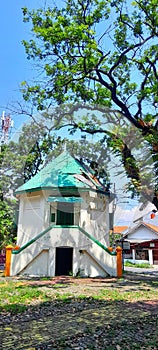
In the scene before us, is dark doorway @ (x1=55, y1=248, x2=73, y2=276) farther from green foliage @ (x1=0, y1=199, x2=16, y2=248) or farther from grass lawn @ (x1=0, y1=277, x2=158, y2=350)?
grass lawn @ (x1=0, y1=277, x2=158, y2=350)

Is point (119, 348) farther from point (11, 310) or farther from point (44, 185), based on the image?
point (44, 185)

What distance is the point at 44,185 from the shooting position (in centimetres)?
1246

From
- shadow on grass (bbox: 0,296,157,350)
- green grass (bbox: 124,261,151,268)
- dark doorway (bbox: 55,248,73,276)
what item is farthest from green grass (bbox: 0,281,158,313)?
green grass (bbox: 124,261,151,268)

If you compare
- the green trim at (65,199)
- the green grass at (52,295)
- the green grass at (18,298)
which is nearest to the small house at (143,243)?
the green trim at (65,199)

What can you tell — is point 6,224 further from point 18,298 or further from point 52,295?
point 18,298

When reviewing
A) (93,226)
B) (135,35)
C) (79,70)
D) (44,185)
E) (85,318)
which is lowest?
(85,318)

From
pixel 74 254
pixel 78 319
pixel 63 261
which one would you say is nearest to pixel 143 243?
pixel 63 261

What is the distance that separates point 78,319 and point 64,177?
847 centimetres

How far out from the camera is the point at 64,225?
1230cm

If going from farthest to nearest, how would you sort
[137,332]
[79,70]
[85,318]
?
[79,70], [85,318], [137,332]

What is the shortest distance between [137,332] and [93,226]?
8734 mm

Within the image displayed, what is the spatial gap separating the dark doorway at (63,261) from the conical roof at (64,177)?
301 cm

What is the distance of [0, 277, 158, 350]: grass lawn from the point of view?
3.87m

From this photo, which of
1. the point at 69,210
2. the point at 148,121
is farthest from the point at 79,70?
the point at 69,210
